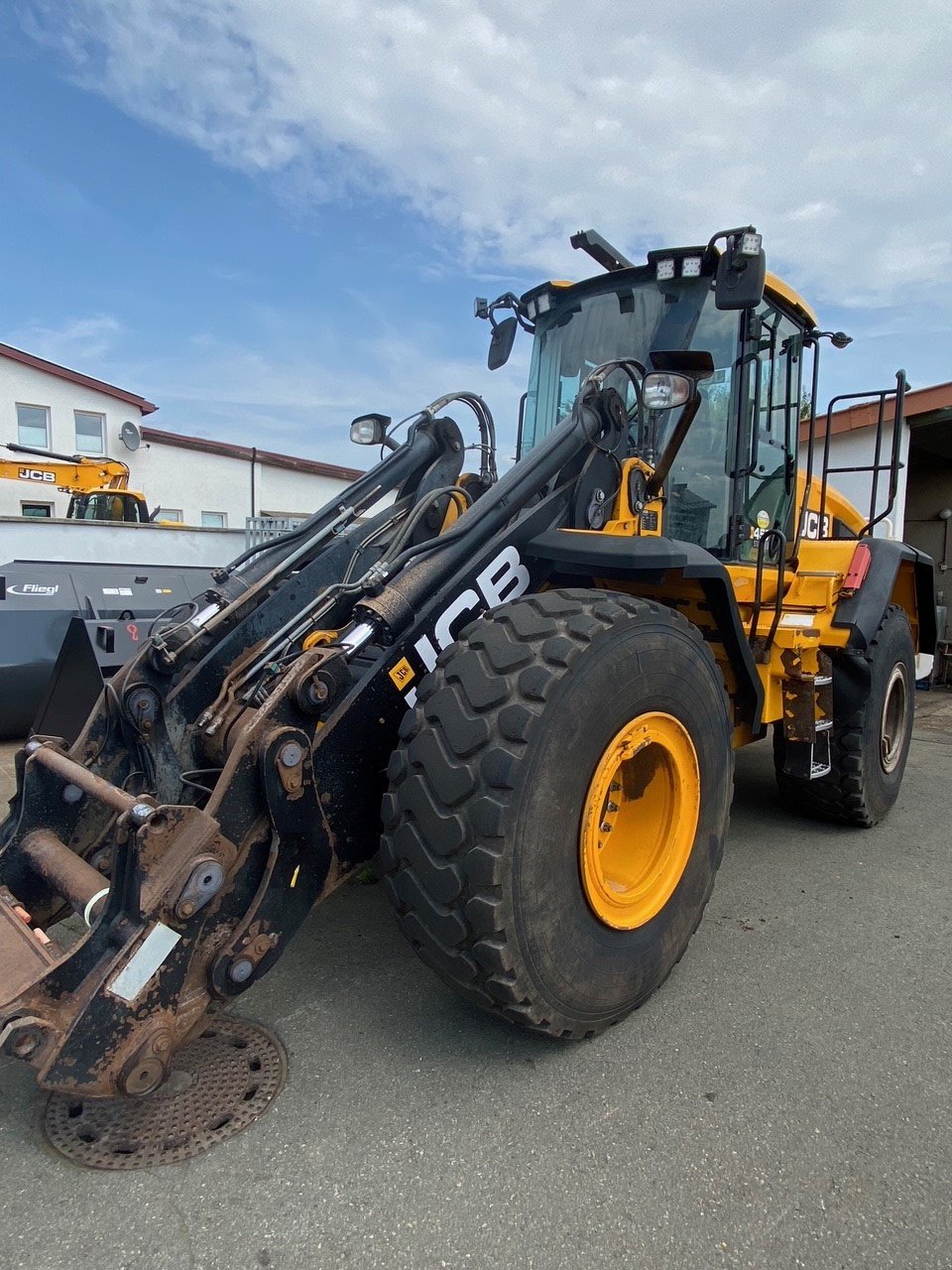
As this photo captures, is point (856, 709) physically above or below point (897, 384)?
below

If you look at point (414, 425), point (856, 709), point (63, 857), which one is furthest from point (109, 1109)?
point (856, 709)

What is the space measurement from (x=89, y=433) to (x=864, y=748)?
22379 millimetres

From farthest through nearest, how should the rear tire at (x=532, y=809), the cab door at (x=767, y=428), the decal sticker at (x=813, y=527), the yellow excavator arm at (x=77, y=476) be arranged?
the yellow excavator arm at (x=77, y=476) < the decal sticker at (x=813, y=527) < the cab door at (x=767, y=428) < the rear tire at (x=532, y=809)

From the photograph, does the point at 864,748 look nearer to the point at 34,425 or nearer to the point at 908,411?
the point at 908,411

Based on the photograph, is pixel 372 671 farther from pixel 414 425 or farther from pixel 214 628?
pixel 414 425

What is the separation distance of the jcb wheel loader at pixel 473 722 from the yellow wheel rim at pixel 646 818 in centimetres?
1

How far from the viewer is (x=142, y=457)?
22.7 metres

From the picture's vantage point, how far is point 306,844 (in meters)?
2.22

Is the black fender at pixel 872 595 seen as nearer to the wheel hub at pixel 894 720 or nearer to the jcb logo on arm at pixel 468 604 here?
the wheel hub at pixel 894 720

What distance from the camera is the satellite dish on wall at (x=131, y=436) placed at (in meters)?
21.6

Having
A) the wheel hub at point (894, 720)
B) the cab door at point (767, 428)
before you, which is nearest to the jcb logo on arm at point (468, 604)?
the cab door at point (767, 428)

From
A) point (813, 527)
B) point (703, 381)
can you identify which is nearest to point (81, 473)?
point (813, 527)

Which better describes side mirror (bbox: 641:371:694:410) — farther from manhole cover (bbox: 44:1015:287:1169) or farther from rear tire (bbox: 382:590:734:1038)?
manhole cover (bbox: 44:1015:287:1169)

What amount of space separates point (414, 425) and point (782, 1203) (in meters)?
3.09
